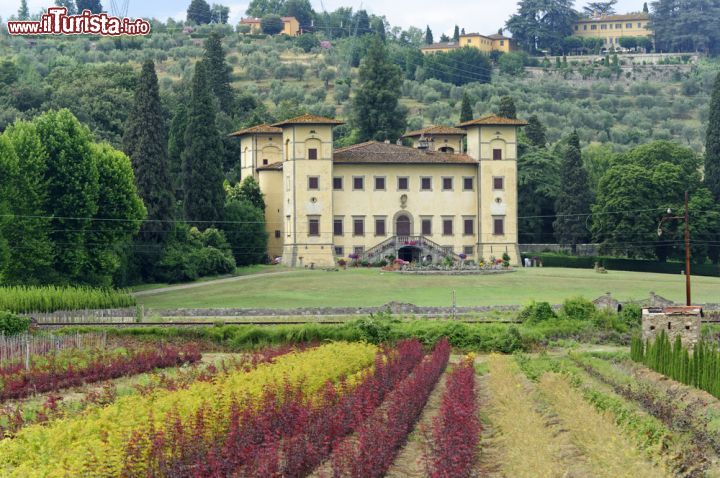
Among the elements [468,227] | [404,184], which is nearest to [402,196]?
[404,184]

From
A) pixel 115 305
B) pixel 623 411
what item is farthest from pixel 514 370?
pixel 115 305

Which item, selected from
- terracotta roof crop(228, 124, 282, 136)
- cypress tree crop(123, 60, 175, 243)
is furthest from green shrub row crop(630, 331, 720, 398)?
terracotta roof crop(228, 124, 282, 136)

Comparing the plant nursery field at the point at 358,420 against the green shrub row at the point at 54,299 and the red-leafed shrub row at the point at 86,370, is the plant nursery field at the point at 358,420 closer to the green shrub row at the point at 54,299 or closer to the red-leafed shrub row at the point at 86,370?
the red-leafed shrub row at the point at 86,370

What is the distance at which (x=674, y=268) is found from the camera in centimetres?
8662

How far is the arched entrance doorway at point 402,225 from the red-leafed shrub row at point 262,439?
6361 cm

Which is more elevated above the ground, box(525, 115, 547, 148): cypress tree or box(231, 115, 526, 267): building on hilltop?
box(525, 115, 547, 148): cypress tree

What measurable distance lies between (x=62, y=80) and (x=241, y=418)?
115407 mm

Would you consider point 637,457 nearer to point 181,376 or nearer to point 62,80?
point 181,376

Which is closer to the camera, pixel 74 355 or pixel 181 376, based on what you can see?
pixel 181 376

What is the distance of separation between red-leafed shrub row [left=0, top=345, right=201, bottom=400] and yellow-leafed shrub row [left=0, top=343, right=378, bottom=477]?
6.54 m

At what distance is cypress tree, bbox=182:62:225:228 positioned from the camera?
8400cm

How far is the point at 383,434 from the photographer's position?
21.0 meters

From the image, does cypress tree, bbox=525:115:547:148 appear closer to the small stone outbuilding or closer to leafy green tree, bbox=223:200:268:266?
leafy green tree, bbox=223:200:268:266

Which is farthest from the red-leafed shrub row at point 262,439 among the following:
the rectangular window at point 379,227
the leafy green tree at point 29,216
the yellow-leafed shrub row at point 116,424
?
the rectangular window at point 379,227
